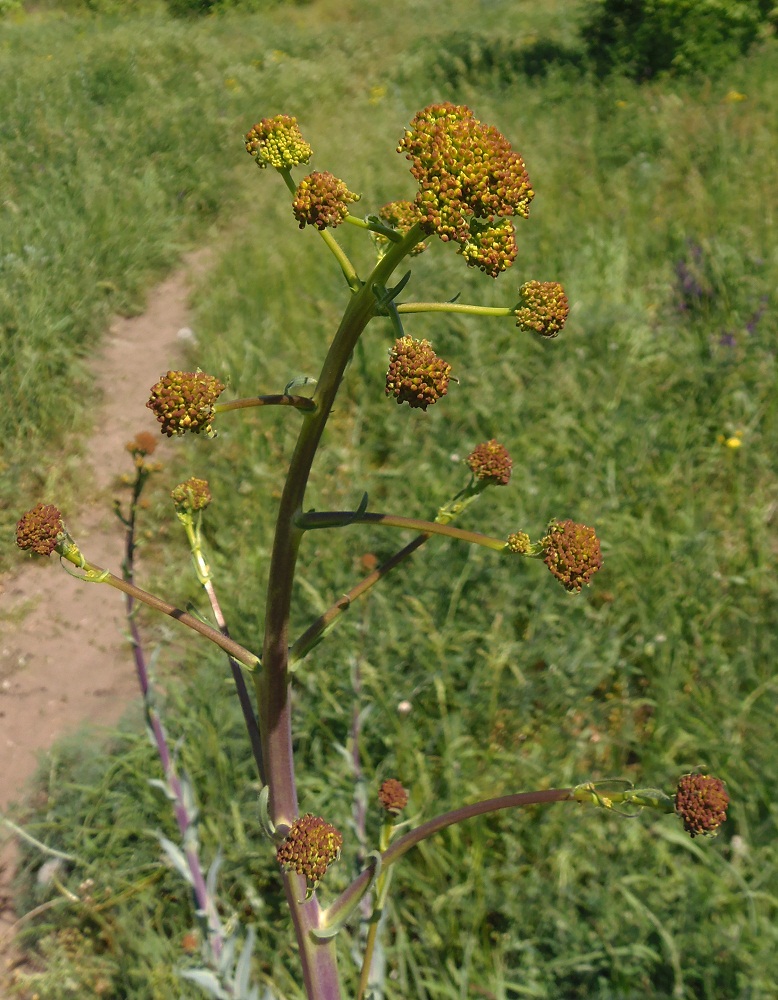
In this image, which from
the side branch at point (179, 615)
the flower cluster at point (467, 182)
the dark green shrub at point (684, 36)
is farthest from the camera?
the dark green shrub at point (684, 36)

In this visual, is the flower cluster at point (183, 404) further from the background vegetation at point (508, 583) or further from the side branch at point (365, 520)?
the background vegetation at point (508, 583)

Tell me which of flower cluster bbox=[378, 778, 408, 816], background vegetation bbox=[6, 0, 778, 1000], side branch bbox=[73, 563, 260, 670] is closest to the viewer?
side branch bbox=[73, 563, 260, 670]

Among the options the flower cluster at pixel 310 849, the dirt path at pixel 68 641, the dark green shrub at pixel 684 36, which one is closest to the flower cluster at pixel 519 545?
the flower cluster at pixel 310 849

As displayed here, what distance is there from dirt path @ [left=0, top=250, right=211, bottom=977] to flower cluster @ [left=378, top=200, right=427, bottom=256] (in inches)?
92.2

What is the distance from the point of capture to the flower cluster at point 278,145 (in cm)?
106

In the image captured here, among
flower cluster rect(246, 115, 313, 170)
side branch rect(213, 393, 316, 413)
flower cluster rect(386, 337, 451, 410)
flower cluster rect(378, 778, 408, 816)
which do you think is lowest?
flower cluster rect(378, 778, 408, 816)

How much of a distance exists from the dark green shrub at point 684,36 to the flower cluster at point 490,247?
9072 mm

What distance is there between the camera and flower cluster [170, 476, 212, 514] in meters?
1.35

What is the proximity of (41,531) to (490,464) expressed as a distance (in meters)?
0.67

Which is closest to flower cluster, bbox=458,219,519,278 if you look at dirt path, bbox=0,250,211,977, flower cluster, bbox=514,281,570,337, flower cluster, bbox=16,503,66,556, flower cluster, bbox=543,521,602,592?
flower cluster, bbox=514,281,570,337

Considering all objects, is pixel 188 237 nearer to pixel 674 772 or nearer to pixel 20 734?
pixel 20 734

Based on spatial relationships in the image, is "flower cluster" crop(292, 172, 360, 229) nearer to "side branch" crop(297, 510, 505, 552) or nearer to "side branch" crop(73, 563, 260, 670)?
"side branch" crop(297, 510, 505, 552)

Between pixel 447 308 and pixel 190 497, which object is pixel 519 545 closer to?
pixel 447 308

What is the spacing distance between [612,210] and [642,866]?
15.0 ft
